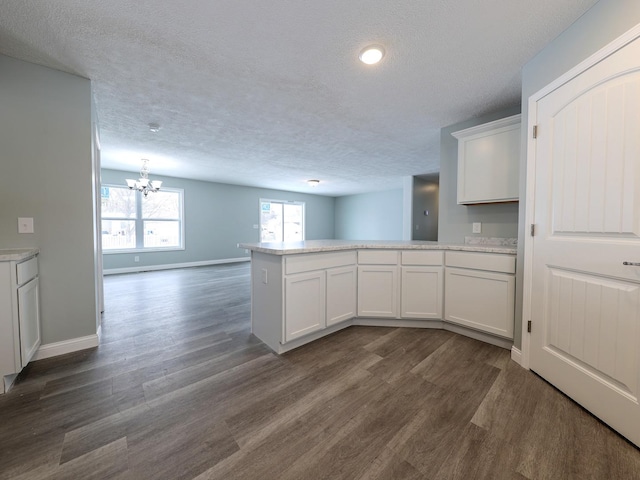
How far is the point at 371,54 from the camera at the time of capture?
1.86 metres

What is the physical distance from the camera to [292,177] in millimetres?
6520

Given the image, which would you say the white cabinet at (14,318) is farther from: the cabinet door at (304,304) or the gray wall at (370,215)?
the gray wall at (370,215)

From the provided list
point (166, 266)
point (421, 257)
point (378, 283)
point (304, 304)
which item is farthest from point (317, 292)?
point (166, 266)

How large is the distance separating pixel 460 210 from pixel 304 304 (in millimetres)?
2248

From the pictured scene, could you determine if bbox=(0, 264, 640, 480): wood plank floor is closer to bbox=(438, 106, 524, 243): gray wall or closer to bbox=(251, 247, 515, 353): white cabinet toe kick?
bbox=(251, 247, 515, 353): white cabinet toe kick

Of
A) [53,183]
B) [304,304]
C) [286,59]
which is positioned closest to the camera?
[286,59]

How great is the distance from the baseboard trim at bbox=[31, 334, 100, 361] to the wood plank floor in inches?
3.7

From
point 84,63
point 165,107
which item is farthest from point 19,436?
point 165,107

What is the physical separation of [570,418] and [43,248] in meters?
3.90

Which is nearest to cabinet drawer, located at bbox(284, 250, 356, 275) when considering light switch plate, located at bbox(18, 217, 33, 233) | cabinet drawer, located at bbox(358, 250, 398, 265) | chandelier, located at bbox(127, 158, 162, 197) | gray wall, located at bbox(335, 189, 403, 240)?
cabinet drawer, located at bbox(358, 250, 398, 265)

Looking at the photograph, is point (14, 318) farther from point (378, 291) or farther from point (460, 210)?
point (460, 210)

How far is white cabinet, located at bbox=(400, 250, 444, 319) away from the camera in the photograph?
2633mm

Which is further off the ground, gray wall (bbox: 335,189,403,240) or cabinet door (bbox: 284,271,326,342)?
gray wall (bbox: 335,189,403,240)

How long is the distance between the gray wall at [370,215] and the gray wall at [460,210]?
17.0 ft
